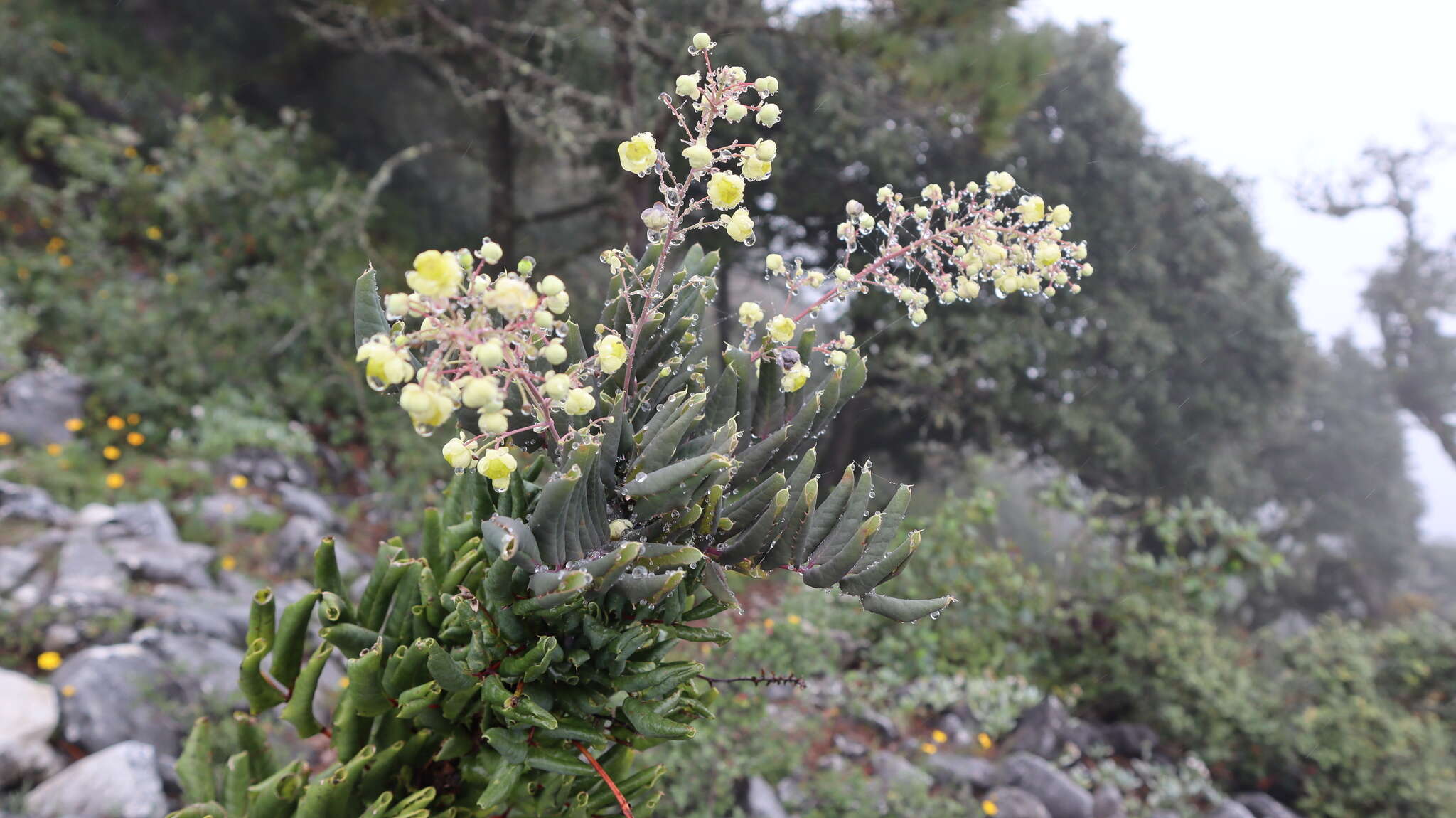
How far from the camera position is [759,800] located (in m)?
2.64

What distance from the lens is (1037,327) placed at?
6258mm

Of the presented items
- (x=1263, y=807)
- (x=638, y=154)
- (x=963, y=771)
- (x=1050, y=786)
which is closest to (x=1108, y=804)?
(x=1050, y=786)

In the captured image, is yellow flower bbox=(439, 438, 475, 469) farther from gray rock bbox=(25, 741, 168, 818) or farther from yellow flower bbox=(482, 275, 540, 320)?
gray rock bbox=(25, 741, 168, 818)

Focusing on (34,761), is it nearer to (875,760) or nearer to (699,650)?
(699,650)

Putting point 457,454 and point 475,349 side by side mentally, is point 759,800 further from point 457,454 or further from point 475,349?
point 475,349

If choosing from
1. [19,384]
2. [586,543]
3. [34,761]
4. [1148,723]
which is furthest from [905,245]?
[19,384]

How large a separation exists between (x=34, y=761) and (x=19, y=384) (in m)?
2.47

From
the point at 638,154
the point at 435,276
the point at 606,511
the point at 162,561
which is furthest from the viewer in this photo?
the point at 162,561

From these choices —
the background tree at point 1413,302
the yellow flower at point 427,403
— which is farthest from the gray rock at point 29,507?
the background tree at point 1413,302

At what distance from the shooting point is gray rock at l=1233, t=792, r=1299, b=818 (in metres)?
3.68

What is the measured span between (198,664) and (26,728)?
492mm

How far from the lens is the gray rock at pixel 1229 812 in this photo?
133 inches

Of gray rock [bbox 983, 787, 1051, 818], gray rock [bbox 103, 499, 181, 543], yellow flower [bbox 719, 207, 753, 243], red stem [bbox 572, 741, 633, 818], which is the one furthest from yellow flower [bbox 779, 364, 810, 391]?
gray rock [bbox 103, 499, 181, 543]

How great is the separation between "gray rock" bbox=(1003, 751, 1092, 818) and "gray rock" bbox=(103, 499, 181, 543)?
12.5ft
